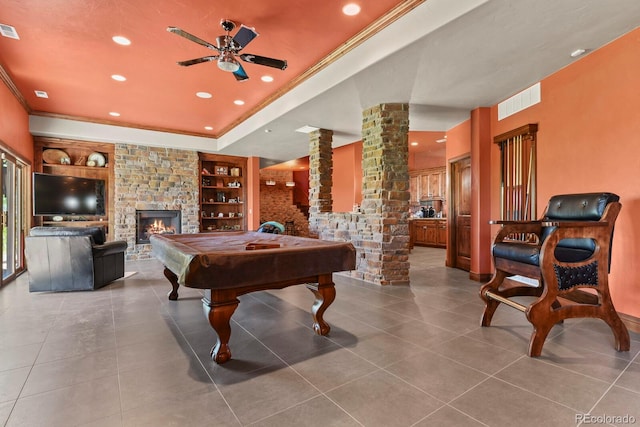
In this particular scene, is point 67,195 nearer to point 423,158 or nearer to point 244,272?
point 244,272

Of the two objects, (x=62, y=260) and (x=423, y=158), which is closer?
(x=62, y=260)

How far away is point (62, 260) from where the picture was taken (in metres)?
4.07

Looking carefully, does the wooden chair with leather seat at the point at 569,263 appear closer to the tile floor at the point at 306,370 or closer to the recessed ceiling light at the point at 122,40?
the tile floor at the point at 306,370

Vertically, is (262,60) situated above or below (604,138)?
above

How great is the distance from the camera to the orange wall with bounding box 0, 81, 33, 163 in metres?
4.51

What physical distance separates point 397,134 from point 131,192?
6.22 meters

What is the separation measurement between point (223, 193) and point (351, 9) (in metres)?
7.04

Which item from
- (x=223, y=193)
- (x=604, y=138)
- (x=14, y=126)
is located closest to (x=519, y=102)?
(x=604, y=138)

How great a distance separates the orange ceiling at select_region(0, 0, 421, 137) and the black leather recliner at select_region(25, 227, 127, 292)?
7.43ft

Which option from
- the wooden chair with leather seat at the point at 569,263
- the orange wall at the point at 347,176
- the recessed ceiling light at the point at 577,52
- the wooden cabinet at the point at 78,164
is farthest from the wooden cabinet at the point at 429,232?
the wooden cabinet at the point at 78,164

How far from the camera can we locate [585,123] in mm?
3213

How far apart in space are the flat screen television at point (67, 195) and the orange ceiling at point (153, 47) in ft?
4.61

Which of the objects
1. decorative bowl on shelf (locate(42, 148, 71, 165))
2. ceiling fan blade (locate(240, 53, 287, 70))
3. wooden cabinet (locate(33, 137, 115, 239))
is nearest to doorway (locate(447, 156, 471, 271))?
ceiling fan blade (locate(240, 53, 287, 70))

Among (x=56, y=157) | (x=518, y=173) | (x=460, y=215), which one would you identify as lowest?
(x=460, y=215)
